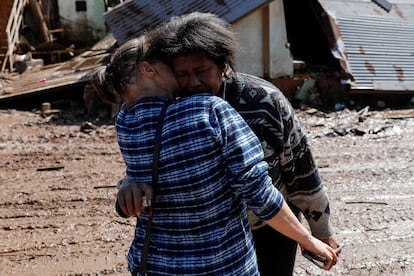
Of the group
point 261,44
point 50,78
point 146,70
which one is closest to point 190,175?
point 146,70

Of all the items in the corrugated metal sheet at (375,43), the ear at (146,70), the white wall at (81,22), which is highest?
the ear at (146,70)

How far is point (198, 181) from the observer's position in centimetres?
145

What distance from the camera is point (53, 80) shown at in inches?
447

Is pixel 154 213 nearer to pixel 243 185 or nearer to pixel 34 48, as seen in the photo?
pixel 243 185

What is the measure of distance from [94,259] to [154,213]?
2.74 meters

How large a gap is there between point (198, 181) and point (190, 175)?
0.03m

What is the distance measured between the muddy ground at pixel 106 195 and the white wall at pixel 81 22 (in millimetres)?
9791

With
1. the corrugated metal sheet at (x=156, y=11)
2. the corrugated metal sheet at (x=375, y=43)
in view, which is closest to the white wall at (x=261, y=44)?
the corrugated metal sheet at (x=156, y=11)

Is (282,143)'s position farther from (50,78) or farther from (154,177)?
(50,78)

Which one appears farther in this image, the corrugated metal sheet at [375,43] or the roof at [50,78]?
the roof at [50,78]

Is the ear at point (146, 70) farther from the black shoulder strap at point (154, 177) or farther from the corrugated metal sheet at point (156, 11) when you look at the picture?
the corrugated metal sheet at point (156, 11)

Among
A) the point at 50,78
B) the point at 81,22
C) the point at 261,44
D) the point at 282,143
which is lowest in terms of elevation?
the point at 81,22

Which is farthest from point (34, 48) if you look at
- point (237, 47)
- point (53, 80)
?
point (237, 47)

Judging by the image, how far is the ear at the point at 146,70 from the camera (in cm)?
150
